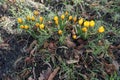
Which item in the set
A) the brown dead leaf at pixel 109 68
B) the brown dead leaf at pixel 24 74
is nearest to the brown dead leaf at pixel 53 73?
the brown dead leaf at pixel 24 74

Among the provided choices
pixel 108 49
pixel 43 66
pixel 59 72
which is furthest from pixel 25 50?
pixel 108 49

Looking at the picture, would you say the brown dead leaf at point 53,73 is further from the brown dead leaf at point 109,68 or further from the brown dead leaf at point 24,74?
the brown dead leaf at point 109,68

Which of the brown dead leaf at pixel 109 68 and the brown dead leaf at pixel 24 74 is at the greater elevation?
the brown dead leaf at pixel 109 68

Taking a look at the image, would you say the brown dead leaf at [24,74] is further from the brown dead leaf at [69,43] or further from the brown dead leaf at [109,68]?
the brown dead leaf at [109,68]

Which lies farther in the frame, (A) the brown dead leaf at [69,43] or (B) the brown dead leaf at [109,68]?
(A) the brown dead leaf at [69,43]

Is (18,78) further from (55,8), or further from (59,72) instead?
(55,8)

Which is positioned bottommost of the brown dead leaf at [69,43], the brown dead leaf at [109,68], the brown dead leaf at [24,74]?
the brown dead leaf at [24,74]

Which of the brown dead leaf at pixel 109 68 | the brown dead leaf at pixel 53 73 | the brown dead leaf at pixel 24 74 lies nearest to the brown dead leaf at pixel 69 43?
the brown dead leaf at pixel 53 73

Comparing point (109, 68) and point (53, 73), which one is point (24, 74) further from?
point (109, 68)

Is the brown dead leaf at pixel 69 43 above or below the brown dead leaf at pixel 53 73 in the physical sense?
above

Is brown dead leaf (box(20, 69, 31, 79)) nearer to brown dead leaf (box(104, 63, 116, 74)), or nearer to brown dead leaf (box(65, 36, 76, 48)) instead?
brown dead leaf (box(65, 36, 76, 48))

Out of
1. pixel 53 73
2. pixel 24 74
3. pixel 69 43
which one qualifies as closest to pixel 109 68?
pixel 69 43
